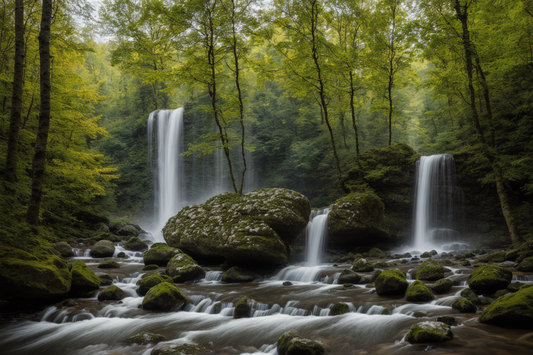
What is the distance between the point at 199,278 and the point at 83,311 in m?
3.46

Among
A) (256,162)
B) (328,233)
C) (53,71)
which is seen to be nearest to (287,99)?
(256,162)

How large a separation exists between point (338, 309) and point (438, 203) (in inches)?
439

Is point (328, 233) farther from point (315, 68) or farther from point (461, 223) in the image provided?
point (315, 68)

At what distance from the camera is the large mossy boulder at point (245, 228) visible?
31.0 ft

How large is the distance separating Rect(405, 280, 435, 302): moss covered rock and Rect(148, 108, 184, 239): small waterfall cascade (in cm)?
2178

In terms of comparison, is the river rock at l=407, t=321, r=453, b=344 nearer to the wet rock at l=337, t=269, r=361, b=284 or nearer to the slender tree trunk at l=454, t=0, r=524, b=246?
the wet rock at l=337, t=269, r=361, b=284

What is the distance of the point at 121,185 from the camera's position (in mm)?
25891

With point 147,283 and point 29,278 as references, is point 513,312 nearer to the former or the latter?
point 147,283

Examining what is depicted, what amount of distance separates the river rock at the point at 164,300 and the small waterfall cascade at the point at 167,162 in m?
18.9

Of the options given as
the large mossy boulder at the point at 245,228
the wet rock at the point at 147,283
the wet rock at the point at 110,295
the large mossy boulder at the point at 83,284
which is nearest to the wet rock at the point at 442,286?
the large mossy boulder at the point at 245,228

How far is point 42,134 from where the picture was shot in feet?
24.5

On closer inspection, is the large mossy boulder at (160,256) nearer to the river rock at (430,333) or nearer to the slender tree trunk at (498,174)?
the river rock at (430,333)

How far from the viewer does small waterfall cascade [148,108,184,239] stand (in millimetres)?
25484

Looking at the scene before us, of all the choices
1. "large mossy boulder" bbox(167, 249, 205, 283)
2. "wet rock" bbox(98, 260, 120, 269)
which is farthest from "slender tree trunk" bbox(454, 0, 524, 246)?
"wet rock" bbox(98, 260, 120, 269)
